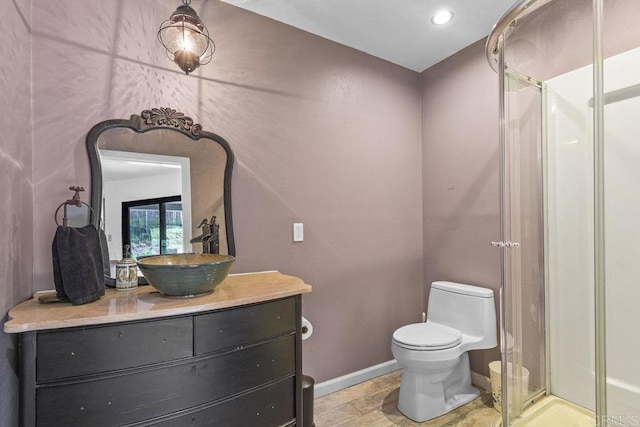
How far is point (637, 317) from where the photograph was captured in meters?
1.48

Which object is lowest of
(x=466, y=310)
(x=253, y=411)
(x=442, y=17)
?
(x=253, y=411)

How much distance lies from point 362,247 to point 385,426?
116 centimetres

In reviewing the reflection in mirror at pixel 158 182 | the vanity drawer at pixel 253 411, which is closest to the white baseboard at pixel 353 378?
the vanity drawer at pixel 253 411

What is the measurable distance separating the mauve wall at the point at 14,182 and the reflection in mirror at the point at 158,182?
254mm

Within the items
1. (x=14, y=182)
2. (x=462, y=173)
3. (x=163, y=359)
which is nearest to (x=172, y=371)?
(x=163, y=359)

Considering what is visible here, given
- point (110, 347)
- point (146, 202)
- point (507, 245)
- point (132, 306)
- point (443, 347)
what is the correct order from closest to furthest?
point (110, 347), point (132, 306), point (146, 202), point (507, 245), point (443, 347)

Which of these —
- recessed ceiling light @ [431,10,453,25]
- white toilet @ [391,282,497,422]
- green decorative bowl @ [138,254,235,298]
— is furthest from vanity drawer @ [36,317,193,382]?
recessed ceiling light @ [431,10,453,25]

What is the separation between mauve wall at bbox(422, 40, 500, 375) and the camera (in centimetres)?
229

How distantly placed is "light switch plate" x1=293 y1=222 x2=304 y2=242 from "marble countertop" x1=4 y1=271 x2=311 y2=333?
1.87 ft

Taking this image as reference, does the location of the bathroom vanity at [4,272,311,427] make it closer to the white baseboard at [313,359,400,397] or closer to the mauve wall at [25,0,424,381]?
the mauve wall at [25,0,424,381]

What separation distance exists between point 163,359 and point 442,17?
2446 millimetres

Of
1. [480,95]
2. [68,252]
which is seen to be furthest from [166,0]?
[480,95]

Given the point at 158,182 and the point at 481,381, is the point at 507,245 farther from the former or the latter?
the point at 158,182

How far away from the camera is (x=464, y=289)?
7.41 ft
